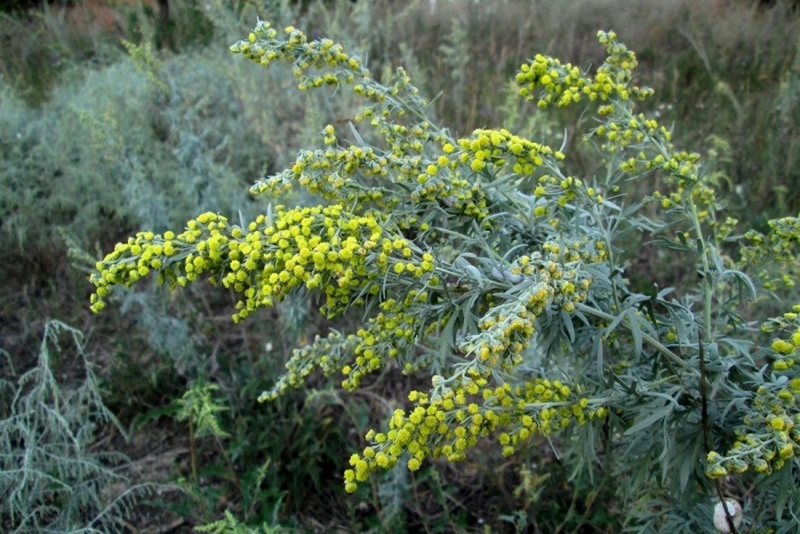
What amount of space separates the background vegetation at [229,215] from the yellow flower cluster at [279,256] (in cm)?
20

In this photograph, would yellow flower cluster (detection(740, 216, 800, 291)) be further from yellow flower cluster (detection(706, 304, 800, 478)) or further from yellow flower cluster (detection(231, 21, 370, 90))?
yellow flower cluster (detection(231, 21, 370, 90))

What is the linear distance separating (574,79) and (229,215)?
102 inches

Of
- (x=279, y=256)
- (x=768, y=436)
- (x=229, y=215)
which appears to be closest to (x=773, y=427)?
(x=768, y=436)

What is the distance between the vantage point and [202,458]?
10.6 feet

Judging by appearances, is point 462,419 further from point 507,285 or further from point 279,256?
point 279,256

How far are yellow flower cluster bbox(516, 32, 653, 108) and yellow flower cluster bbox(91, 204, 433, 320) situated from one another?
20.0 inches

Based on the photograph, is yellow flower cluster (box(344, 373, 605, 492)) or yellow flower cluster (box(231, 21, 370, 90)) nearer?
yellow flower cluster (box(344, 373, 605, 492))

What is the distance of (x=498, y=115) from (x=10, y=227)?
3.18 m

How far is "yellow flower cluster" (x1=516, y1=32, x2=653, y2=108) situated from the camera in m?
1.68

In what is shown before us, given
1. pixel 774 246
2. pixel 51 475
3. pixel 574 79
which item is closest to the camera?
pixel 574 79

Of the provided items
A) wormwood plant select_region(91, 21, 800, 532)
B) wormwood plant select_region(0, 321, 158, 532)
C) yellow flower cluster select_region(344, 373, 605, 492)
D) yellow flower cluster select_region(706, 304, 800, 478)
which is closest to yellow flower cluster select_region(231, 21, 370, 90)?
wormwood plant select_region(91, 21, 800, 532)

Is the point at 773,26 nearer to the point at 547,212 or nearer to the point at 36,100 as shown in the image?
the point at 547,212

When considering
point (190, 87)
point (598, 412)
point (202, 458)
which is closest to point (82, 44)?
point (190, 87)

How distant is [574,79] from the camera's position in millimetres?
1724
